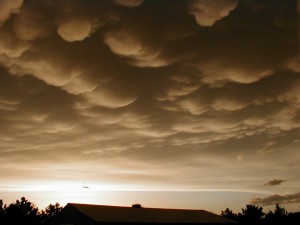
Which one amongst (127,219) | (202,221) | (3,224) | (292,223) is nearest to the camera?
(127,219)

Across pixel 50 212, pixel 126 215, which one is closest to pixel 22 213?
pixel 50 212

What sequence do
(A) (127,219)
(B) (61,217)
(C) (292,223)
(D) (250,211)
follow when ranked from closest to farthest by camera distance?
(A) (127,219) < (B) (61,217) < (C) (292,223) < (D) (250,211)

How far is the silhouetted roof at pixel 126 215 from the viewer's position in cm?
3259

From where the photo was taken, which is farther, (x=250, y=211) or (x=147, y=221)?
(x=250, y=211)

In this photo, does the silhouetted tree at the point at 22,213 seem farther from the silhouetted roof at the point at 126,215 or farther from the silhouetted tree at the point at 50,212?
the silhouetted roof at the point at 126,215

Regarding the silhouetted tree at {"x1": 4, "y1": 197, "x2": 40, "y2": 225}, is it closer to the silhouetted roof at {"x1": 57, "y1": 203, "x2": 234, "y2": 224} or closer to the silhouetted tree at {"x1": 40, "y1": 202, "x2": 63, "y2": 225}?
the silhouetted tree at {"x1": 40, "y1": 202, "x2": 63, "y2": 225}

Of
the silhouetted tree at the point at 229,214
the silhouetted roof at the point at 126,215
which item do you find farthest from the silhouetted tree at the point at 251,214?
the silhouetted roof at the point at 126,215

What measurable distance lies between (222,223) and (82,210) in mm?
19488

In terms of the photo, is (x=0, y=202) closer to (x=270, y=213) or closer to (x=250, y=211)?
(x=250, y=211)

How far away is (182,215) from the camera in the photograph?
4181cm

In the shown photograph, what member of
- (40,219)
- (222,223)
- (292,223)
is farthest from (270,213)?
(40,219)

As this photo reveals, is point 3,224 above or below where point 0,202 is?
below

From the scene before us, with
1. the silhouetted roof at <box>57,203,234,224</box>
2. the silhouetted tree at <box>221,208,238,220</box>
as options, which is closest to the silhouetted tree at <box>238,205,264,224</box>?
the silhouetted tree at <box>221,208,238,220</box>

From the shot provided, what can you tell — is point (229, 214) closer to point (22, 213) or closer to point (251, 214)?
point (251, 214)
